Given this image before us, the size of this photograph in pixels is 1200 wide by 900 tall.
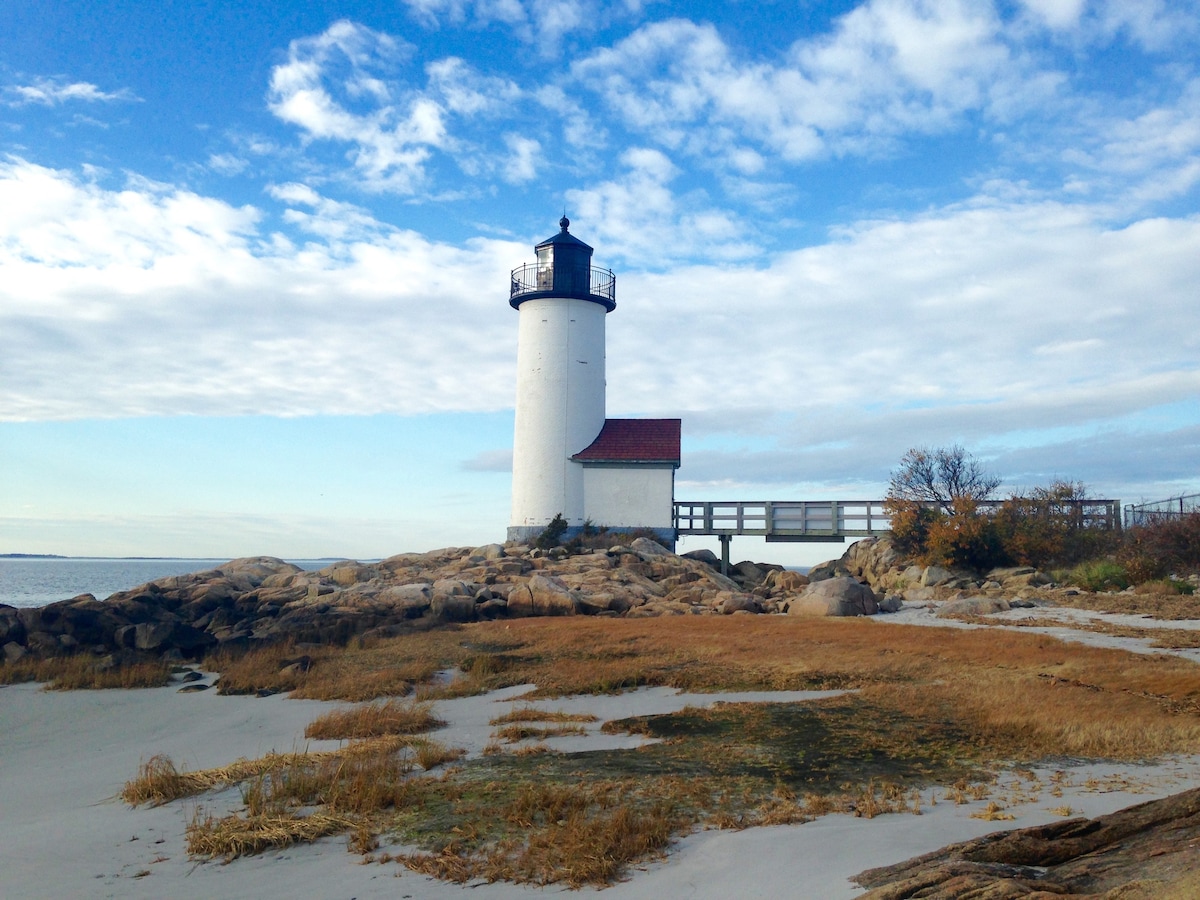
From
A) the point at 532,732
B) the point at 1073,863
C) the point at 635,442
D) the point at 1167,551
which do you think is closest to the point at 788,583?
the point at 635,442

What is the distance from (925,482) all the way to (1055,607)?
12042 mm

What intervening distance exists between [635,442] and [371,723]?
77.7ft

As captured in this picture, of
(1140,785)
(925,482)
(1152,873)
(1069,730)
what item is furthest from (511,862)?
(925,482)

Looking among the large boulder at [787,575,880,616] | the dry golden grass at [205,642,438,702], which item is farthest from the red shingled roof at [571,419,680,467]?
the dry golden grass at [205,642,438,702]

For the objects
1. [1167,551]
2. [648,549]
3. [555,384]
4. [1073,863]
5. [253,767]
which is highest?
[555,384]

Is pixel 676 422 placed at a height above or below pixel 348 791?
above

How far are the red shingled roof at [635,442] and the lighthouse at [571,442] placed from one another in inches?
1.9

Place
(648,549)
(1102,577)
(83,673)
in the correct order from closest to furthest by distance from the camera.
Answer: (83,673), (1102,577), (648,549)

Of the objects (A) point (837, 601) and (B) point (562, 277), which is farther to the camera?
(B) point (562, 277)

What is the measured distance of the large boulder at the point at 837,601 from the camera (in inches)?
803

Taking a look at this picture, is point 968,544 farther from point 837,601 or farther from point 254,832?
point 254,832

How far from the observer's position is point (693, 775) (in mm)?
7309

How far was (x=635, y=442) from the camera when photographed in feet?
108

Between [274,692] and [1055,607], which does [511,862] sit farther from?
[1055,607]
